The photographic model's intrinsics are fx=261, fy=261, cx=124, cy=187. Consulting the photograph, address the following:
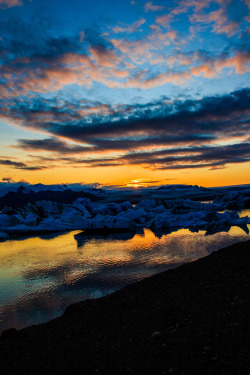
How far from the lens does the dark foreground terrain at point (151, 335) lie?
3.47 meters

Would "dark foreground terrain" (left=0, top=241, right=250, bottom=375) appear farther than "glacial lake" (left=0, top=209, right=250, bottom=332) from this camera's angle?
No

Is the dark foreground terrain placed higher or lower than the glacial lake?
higher

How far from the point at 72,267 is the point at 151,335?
299 inches

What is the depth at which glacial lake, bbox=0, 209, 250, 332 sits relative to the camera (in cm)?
754

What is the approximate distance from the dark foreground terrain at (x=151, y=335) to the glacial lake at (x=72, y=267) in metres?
1.45

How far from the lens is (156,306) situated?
18.1ft

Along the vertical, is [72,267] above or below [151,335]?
below

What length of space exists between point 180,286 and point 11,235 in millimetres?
19569

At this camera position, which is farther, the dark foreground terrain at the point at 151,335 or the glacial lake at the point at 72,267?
the glacial lake at the point at 72,267

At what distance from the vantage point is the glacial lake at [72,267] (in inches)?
297

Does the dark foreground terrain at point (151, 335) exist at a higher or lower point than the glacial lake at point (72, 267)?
higher

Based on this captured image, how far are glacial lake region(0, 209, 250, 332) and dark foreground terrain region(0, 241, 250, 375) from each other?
1.45 metres

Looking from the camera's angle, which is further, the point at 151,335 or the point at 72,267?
the point at 72,267

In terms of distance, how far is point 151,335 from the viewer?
4.28m
